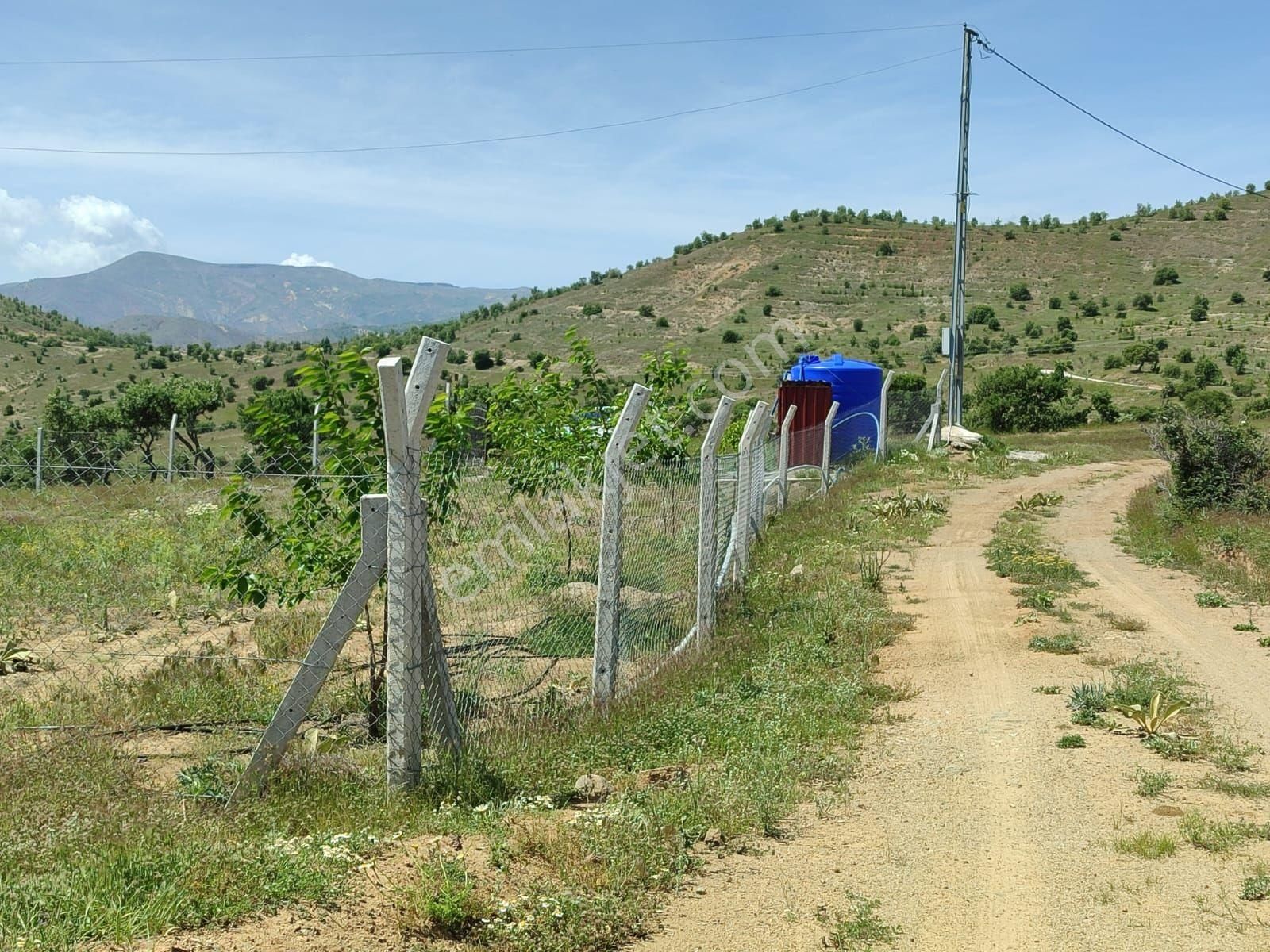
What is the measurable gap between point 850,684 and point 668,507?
6.66 ft

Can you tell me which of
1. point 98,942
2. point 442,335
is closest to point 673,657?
point 98,942

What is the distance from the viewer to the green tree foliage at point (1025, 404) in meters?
31.6

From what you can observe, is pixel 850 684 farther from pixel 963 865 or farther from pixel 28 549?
pixel 28 549

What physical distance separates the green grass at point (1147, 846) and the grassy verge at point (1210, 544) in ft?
21.5

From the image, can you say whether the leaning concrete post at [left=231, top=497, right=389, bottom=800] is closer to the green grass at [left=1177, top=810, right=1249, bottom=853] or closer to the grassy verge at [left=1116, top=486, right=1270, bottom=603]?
the green grass at [left=1177, top=810, right=1249, bottom=853]

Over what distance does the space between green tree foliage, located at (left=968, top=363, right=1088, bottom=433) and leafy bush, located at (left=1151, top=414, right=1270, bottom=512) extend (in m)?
16.3

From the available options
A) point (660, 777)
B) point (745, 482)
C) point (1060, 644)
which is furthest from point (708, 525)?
point (660, 777)

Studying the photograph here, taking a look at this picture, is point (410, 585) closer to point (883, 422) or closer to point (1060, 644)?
point (1060, 644)

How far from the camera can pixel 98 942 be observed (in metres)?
3.54

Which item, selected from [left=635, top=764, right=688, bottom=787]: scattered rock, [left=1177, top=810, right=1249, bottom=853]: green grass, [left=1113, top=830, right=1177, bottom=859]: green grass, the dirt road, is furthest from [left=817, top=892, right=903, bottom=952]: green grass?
[left=1177, top=810, right=1249, bottom=853]: green grass

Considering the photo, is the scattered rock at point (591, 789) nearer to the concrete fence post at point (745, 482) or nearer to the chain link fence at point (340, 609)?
the chain link fence at point (340, 609)

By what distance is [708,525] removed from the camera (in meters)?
9.07

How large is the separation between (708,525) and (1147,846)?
179 inches

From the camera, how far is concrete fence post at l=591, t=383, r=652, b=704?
6727mm
